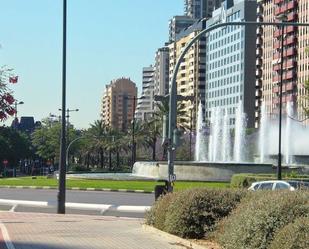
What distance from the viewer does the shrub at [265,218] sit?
1088 cm

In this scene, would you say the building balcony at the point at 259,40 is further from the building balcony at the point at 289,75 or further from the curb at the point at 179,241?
the curb at the point at 179,241

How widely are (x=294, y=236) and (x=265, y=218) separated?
1.58 metres

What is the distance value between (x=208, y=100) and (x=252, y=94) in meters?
22.9

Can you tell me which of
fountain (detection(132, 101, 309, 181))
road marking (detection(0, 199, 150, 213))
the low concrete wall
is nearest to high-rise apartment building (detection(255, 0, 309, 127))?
fountain (detection(132, 101, 309, 181))

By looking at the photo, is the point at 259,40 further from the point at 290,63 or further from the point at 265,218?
the point at 265,218

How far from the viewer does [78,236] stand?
16.7m

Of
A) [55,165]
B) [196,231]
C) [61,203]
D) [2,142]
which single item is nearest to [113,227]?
[196,231]

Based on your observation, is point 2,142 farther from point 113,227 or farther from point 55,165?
point 113,227

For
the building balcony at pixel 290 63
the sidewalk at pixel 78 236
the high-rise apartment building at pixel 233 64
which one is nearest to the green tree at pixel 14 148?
the high-rise apartment building at pixel 233 64

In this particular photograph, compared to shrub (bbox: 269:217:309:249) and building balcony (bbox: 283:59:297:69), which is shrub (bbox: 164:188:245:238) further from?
building balcony (bbox: 283:59:297:69)

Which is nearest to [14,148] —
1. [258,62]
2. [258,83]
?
[258,83]

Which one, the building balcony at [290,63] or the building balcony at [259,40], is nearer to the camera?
the building balcony at [290,63]

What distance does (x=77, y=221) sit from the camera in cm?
2172

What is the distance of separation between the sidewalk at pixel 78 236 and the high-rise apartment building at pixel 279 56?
420 feet
